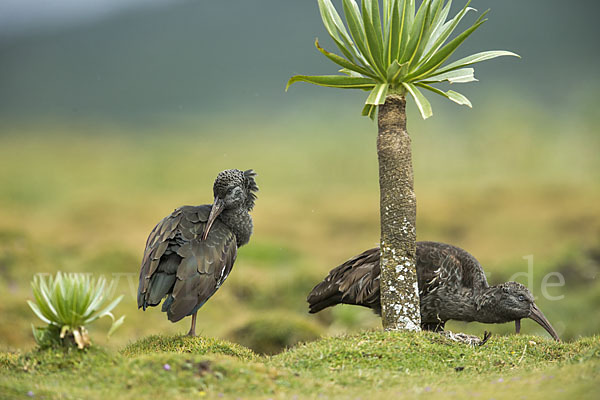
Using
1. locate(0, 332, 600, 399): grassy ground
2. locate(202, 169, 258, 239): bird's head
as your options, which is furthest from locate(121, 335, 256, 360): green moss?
locate(202, 169, 258, 239): bird's head

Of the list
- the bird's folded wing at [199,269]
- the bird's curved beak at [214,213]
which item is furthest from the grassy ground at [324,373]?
the bird's curved beak at [214,213]

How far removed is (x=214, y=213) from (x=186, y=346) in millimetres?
2157

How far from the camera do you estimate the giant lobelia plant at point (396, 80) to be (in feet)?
30.3

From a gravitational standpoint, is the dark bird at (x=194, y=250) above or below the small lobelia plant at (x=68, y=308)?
above

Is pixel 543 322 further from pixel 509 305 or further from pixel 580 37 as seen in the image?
pixel 580 37

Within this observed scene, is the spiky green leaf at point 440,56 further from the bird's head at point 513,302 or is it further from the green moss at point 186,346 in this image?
the green moss at point 186,346

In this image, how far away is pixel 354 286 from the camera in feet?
33.5

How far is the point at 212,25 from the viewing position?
170500 millimetres

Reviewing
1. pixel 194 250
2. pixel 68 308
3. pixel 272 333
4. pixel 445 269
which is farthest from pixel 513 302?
pixel 68 308

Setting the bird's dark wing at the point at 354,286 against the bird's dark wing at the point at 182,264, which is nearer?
the bird's dark wing at the point at 182,264

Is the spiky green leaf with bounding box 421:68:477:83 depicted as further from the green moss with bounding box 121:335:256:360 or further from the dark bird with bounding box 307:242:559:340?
the green moss with bounding box 121:335:256:360

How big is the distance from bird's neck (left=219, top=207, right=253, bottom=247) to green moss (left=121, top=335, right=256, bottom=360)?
187 centimetres

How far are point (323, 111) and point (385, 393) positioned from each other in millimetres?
112668

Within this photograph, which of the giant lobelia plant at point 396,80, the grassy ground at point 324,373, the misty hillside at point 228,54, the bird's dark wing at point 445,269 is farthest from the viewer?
the misty hillside at point 228,54
